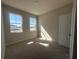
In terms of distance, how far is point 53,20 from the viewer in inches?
285

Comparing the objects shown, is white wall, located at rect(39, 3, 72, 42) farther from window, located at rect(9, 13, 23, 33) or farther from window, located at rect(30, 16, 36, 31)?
window, located at rect(9, 13, 23, 33)

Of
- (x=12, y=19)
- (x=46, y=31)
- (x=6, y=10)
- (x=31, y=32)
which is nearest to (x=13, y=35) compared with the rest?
(x=12, y=19)

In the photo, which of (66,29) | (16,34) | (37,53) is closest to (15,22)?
(16,34)

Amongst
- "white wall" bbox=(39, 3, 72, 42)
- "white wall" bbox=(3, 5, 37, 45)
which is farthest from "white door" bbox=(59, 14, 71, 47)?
"white wall" bbox=(3, 5, 37, 45)

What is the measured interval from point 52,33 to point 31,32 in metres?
2.43

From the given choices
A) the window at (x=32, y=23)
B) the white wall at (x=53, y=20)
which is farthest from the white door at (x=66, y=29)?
the window at (x=32, y=23)

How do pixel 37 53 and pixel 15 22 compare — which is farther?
pixel 15 22

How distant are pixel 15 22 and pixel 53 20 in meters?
3.13

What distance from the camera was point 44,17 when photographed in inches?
347

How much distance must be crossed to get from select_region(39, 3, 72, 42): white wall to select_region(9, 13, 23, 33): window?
8.43ft

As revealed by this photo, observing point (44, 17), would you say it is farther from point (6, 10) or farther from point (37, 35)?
point (6, 10)

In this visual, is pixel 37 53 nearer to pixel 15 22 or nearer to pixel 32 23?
pixel 15 22

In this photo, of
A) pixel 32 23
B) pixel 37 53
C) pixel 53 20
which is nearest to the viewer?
pixel 37 53

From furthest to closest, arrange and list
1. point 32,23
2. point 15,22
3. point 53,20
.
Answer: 1. point 32,23
2. point 53,20
3. point 15,22
